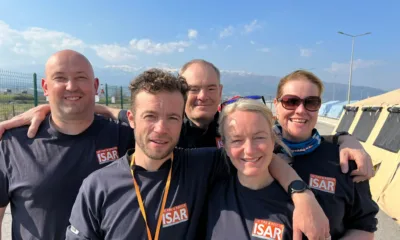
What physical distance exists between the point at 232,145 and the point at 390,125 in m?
6.83

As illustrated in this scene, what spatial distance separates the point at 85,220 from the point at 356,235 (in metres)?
1.95

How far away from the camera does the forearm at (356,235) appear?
7.06ft

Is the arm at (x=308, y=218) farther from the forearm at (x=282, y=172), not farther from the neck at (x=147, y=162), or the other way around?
the neck at (x=147, y=162)

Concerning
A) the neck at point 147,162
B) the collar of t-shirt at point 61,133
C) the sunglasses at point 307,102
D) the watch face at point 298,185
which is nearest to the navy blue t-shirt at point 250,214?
the watch face at point 298,185

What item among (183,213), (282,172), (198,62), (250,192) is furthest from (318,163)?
(198,62)

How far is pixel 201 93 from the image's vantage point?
121 inches

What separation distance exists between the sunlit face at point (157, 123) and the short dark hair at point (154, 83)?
1.5 inches

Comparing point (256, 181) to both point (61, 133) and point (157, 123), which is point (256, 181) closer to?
point (157, 123)

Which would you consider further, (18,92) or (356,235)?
(18,92)

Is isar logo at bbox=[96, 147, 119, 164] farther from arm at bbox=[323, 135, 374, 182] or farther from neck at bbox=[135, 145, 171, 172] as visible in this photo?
arm at bbox=[323, 135, 374, 182]

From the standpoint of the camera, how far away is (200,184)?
6.98 ft

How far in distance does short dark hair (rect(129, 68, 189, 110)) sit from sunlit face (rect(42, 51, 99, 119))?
68cm

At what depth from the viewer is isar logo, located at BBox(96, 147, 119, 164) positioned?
2463 mm

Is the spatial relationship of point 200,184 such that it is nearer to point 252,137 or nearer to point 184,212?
point 184,212
